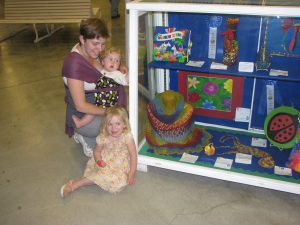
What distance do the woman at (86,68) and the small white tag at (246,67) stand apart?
83 cm

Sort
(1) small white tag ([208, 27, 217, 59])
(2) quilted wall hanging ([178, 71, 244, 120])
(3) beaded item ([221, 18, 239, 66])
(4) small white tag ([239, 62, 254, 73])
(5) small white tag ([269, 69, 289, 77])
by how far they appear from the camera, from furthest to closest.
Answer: (2) quilted wall hanging ([178, 71, 244, 120]) < (1) small white tag ([208, 27, 217, 59]) < (3) beaded item ([221, 18, 239, 66]) < (4) small white tag ([239, 62, 254, 73]) < (5) small white tag ([269, 69, 289, 77])

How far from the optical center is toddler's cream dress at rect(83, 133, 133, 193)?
2.16m

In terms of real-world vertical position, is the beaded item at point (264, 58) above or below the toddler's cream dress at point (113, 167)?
above

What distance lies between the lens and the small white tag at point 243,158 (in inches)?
86.8

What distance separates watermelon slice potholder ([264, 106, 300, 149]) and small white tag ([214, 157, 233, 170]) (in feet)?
1.19

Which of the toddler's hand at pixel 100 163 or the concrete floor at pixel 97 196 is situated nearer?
the concrete floor at pixel 97 196

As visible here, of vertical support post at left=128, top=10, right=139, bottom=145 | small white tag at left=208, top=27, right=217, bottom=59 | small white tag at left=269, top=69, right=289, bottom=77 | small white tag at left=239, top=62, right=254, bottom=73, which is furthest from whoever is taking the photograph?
small white tag at left=208, top=27, right=217, bottom=59

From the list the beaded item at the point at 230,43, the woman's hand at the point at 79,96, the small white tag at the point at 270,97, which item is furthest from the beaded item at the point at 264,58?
the woman's hand at the point at 79,96

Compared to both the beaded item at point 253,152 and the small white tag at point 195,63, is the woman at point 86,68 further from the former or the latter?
the beaded item at point 253,152

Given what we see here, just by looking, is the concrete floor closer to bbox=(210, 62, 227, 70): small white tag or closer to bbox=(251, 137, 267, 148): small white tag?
bbox=(251, 137, 267, 148): small white tag

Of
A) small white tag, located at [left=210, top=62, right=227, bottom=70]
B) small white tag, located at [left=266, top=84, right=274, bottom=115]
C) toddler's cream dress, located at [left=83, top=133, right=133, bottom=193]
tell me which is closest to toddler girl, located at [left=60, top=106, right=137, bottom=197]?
toddler's cream dress, located at [left=83, top=133, right=133, bottom=193]

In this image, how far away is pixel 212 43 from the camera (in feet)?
7.96

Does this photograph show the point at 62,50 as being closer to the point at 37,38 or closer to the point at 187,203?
the point at 37,38

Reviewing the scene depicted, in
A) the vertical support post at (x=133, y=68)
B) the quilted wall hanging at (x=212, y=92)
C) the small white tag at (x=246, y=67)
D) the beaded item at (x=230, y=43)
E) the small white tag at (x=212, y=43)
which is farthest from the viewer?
the quilted wall hanging at (x=212, y=92)
